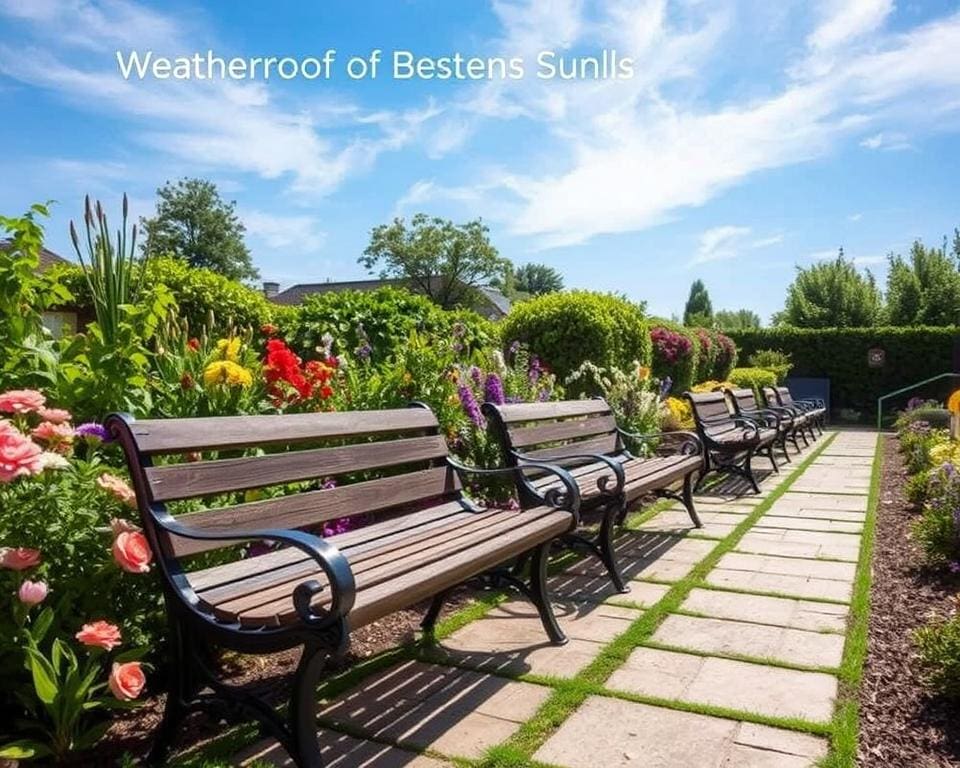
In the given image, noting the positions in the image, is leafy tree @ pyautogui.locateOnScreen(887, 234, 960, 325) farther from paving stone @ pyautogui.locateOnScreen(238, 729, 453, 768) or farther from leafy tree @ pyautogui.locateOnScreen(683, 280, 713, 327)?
leafy tree @ pyautogui.locateOnScreen(683, 280, 713, 327)

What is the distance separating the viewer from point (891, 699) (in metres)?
2.67

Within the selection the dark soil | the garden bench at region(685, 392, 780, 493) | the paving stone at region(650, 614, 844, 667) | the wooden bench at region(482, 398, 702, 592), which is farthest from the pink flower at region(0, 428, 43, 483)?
the garden bench at region(685, 392, 780, 493)

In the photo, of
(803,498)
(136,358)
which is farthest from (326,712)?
(803,498)

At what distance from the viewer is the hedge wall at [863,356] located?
19.5 meters

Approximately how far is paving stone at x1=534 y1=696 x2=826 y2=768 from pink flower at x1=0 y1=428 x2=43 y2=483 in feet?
5.28

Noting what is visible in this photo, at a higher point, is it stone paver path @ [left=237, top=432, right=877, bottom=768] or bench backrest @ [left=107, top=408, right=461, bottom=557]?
bench backrest @ [left=107, top=408, right=461, bottom=557]

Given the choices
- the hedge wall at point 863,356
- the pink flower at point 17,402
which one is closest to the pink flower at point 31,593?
the pink flower at point 17,402

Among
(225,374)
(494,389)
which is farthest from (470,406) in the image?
(225,374)

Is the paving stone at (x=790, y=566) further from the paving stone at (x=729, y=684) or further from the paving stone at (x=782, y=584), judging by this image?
the paving stone at (x=729, y=684)

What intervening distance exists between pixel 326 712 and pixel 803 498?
547cm

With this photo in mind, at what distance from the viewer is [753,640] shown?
128 inches

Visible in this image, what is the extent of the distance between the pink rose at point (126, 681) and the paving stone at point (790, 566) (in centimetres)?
335

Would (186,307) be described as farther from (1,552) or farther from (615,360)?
(1,552)

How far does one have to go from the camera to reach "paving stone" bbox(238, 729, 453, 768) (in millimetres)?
2229
